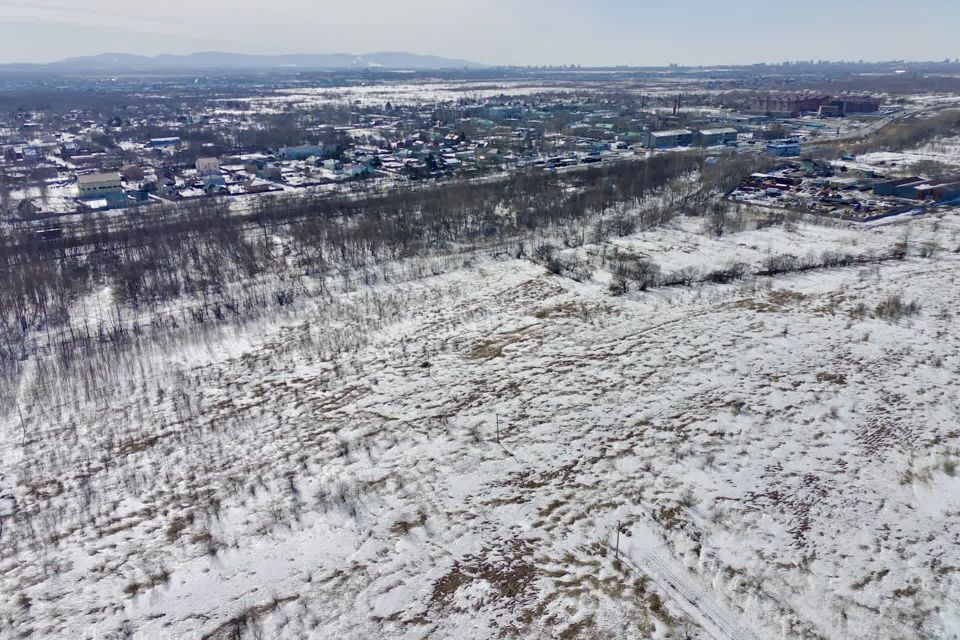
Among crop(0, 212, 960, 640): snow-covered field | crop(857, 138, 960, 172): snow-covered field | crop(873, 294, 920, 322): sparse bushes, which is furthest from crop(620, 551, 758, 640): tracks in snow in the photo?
crop(857, 138, 960, 172): snow-covered field

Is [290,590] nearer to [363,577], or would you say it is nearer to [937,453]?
[363,577]

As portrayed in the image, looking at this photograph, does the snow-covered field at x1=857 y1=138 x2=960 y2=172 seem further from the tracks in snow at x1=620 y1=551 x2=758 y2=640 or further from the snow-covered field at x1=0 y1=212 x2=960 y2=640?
the tracks in snow at x1=620 y1=551 x2=758 y2=640

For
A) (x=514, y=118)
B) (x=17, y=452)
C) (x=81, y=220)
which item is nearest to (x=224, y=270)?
(x=17, y=452)

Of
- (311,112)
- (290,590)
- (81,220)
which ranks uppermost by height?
(311,112)

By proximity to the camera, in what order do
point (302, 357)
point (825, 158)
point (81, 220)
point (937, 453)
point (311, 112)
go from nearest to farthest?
point (937, 453) < point (302, 357) < point (81, 220) < point (825, 158) < point (311, 112)

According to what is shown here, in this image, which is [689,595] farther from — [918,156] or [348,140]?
[348,140]

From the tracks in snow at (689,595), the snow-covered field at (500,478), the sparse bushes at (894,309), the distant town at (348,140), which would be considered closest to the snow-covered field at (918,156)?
the distant town at (348,140)

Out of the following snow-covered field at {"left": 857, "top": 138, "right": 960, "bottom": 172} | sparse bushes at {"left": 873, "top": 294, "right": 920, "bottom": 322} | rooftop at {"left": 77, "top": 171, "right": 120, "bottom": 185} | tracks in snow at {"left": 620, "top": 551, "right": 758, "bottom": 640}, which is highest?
snow-covered field at {"left": 857, "top": 138, "right": 960, "bottom": 172}

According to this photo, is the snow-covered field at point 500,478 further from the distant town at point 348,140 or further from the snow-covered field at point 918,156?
the snow-covered field at point 918,156
